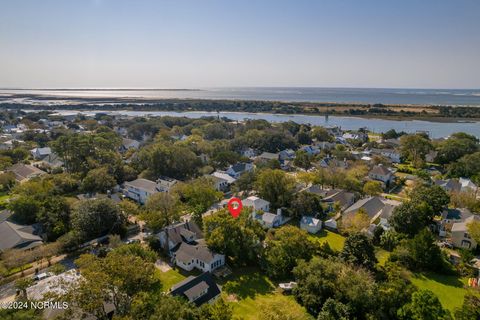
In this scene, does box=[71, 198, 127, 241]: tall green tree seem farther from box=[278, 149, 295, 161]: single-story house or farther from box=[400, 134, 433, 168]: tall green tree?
box=[400, 134, 433, 168]: tall green tree

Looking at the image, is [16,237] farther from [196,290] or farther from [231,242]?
[231,242]

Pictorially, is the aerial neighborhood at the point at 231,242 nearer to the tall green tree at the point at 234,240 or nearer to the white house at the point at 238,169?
the tall green tree at the point at 234,240

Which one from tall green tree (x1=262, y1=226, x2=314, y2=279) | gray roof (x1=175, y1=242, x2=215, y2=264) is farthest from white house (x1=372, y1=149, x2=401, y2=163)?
gray roof (x1=175, y1=242, x2=215, y2=264)

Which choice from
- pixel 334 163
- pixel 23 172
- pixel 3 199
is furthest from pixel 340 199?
pixel 23 172

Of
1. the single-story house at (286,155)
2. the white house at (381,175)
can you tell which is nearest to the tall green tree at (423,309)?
the white house at (381,175)

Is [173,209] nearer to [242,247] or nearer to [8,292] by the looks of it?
[242,247]

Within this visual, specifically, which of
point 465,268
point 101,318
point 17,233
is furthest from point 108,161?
point 465,268
